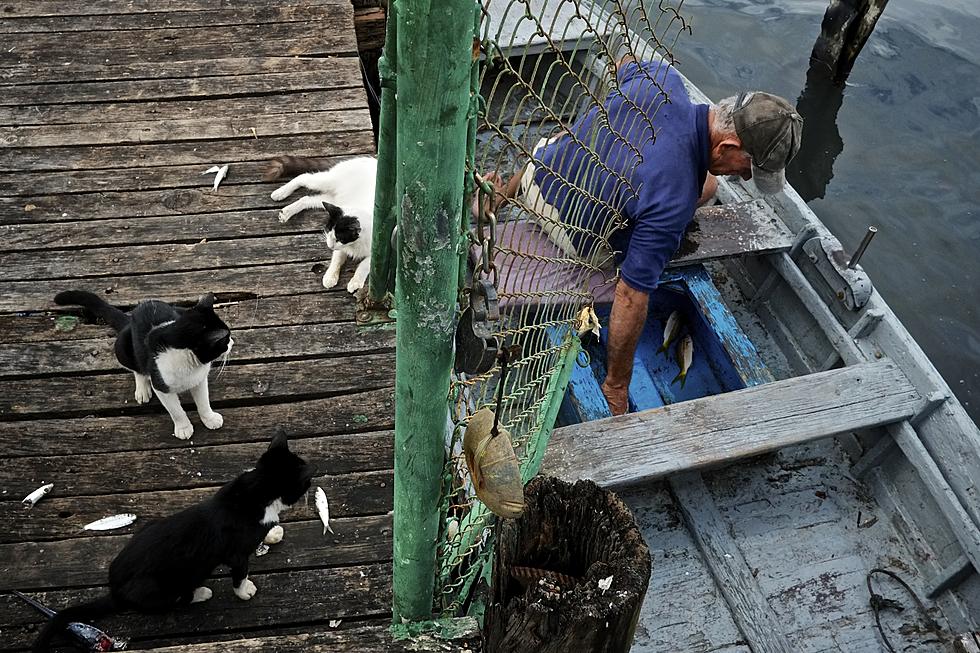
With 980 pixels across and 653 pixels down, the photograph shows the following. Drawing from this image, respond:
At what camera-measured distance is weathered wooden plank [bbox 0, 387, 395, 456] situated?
8.83 feet

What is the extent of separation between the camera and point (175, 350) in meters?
2.47

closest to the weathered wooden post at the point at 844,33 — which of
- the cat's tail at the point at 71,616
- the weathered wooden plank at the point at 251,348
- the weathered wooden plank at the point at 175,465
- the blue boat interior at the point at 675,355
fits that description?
the blue boat interior at the point at 675,355

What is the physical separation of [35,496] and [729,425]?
2654 mm

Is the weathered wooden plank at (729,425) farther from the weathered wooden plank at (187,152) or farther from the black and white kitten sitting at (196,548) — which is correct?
the weathered wooden plank at (187,152)

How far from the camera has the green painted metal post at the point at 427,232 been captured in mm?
935

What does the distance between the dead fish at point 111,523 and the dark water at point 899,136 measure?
573 centimetres

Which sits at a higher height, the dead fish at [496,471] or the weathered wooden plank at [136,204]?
the dead fish at [496,471]

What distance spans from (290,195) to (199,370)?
1.30 m

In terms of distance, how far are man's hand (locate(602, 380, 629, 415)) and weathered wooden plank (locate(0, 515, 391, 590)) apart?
1640mm

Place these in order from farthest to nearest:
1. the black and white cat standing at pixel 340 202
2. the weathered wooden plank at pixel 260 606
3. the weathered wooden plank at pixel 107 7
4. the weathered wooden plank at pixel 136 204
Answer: the weathered wooden plank at pixel 107 7 → the weathered wooden plank at pixel 136 204 → the black and white cat standing at pixel 340 202 → the weathered wooden plank at pixel 260 606

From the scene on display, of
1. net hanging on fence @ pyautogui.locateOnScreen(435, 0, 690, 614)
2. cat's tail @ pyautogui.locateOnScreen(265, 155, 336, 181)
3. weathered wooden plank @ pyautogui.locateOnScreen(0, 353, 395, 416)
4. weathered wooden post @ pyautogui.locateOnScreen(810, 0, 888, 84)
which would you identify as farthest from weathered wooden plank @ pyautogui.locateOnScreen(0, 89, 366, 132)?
weathered wooden post @ pyautogui.locateOnScreen(810, 0, 888, 84)

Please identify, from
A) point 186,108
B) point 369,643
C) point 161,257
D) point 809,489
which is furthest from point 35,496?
point 809,489

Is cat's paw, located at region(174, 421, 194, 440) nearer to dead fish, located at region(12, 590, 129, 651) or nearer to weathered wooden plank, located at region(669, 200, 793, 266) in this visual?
dead fish, located at region(12, 590, 129, 651)

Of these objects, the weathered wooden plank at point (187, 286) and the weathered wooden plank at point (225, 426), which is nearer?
the weathered wooden plank at point (225, 426)
